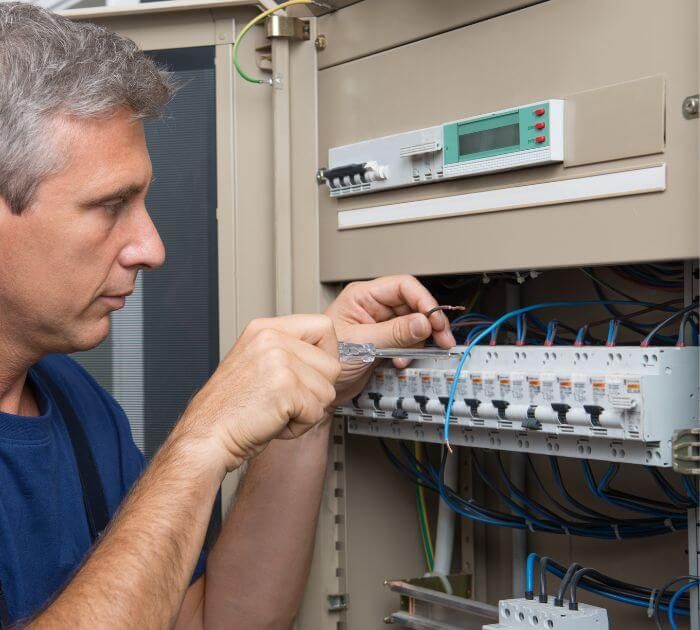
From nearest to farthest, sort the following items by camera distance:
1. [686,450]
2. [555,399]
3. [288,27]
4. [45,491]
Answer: [686,450], [555,399], [45,491], [288,27]

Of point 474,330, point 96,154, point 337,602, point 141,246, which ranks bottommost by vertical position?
point 337,602

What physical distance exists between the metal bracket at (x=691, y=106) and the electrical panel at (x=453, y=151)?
18 cm

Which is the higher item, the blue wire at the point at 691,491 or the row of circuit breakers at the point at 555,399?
the row of circuit breakers at the point at 555,399

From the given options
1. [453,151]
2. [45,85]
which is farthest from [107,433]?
[453,151]

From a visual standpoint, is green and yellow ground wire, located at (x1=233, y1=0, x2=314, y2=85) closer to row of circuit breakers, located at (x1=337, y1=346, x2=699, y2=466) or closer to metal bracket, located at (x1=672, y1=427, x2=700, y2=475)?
row of circuit breakers, located at (x1=337, y1=346, x2=699, y2=466)

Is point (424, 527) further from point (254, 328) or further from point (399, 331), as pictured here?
point (254, 328)

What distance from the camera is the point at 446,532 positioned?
5.78ft

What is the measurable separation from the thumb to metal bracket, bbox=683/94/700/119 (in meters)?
0.48

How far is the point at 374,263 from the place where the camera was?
1600 millimetres

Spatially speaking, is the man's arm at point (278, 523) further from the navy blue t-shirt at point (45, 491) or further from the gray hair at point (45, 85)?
the gray hair at point (45, 85)

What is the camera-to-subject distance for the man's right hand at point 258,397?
119 centimetres

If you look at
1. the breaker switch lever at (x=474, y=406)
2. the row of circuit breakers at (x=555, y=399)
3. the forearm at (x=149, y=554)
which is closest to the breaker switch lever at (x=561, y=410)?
the row of circuit breakers at (x=555, y=399)

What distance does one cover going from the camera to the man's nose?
52.0 inches

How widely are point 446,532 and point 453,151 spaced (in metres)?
0.71
